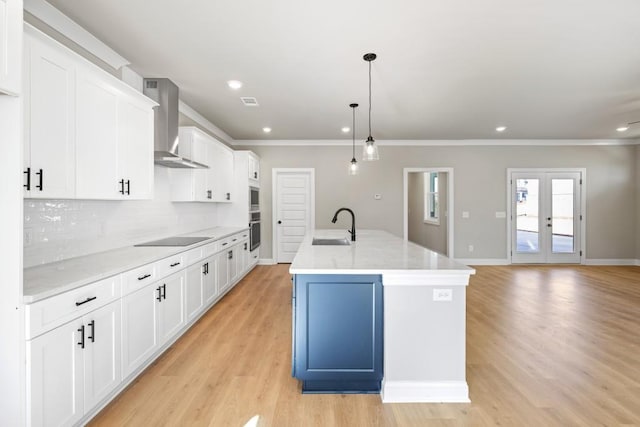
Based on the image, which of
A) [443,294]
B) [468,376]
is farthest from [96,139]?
[468,376]

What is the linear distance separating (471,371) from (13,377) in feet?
8.90

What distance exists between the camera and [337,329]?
2.04 metres

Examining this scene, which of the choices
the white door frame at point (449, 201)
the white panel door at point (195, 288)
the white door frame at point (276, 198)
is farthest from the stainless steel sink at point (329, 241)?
the white door frame at point (449, 201)

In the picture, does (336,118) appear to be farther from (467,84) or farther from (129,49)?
(129,49)

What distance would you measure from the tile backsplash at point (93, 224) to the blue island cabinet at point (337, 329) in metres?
1.73

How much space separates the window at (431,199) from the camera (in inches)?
290

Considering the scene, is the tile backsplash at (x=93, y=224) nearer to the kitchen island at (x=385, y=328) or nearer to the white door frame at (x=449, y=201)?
the kitchen island at (x=385, y=328)

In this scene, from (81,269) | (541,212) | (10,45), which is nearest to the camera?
(10,45)

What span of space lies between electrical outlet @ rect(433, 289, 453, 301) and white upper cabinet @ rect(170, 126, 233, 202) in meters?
3.17

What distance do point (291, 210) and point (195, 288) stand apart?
11.5 ft

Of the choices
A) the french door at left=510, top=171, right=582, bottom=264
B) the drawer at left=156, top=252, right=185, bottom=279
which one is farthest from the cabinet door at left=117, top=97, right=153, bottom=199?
the french door at left=510, top=171, right=582, bottom=264

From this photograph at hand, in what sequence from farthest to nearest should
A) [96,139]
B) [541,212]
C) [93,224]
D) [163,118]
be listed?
[541,212], [163,118], [93,224], [96,139]

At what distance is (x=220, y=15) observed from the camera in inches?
88.6

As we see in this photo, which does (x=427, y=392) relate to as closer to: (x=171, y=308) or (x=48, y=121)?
(x=171, y=308)
